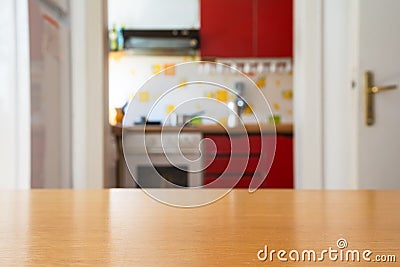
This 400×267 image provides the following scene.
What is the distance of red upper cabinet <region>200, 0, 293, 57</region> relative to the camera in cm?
384

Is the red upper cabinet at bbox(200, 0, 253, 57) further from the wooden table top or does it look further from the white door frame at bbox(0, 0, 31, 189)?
the wooden table top

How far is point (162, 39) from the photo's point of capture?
394cm

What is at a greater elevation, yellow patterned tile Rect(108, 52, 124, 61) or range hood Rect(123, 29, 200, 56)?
range hood Rect(123, 29, 200, 56)

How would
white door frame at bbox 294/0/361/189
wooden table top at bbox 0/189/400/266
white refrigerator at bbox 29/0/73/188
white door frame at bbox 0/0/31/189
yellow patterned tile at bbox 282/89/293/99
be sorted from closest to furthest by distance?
wooden table top at bbox 0/189/400/266
white door frame at bbox 0/0/31/189
white refrigerator at bbox 29/0/73/188
white door frame at bbox 294/0/361/189
yellow patterned tile at bbox 282/89/293/99

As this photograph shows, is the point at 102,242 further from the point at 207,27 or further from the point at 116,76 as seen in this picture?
the point at 116,76

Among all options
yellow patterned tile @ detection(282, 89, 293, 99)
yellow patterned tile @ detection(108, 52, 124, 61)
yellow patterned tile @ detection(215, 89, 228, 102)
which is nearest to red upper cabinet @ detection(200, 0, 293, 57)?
yellow patterned tile @ detection(282, 89, 293, 99)

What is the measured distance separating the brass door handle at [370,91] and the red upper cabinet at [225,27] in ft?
6.46

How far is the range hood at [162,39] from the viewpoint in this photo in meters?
3.88

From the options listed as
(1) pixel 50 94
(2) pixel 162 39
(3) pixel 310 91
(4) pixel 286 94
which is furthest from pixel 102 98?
(4) pixel 286 94

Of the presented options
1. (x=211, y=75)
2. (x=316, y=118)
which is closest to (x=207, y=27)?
(x=211, y=75)

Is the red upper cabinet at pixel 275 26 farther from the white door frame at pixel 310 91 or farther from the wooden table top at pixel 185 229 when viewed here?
the wooden table top at pixel 185 229

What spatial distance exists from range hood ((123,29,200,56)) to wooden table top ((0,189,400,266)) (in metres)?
3.41

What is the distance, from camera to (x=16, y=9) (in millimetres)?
1607

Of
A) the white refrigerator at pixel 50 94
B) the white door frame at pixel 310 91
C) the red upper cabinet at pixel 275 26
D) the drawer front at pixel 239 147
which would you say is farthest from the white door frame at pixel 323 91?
the drawer front at pixel 239 147
